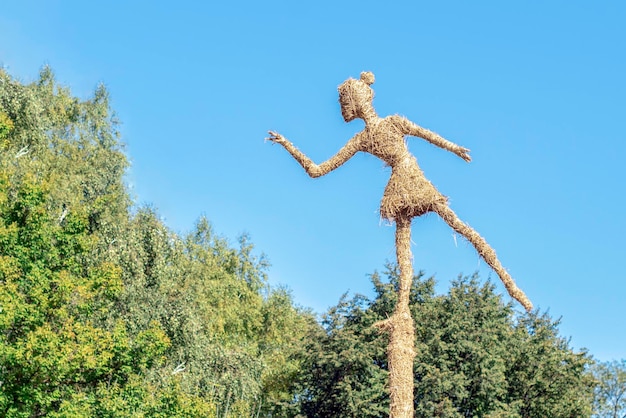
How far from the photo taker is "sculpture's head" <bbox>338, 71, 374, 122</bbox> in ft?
32.4

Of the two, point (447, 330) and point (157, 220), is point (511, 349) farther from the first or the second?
point (157, 220)

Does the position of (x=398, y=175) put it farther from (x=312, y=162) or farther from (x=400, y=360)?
(x=400, y=360)

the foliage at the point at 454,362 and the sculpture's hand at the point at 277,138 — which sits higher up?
the foliage at the point at 454,362

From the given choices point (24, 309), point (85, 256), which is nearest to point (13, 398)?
point (24, 309)

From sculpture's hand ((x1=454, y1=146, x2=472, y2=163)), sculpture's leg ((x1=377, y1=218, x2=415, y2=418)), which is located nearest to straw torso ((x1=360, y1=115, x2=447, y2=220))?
sculpture's hand ((x1=454, y1=146, x2=472, y2=163))

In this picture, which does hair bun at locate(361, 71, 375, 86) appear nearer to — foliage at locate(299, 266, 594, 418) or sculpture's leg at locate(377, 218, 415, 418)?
sculpture's leg at locate(377, 218, 415, 418)

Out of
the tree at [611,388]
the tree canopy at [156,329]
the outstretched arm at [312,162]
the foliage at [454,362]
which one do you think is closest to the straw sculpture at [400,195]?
the outstretched arm at [312,162]

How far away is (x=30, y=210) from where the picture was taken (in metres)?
17.9

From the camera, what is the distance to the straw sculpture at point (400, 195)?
28.8 feet

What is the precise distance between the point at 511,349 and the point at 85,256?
13.5 m

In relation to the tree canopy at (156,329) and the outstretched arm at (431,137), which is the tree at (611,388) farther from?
the outstretched arm at (431,137)

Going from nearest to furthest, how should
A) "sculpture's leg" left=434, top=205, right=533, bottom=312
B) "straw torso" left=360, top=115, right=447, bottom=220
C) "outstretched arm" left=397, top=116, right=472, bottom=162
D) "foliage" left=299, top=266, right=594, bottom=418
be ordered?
"straw torso" left=360, top=115, right=447, bottom=220
"sculpture's leg" left=434, top=205, right=533, bottom=312
"outstretched arm" left=397, top=116, right=472, bottom=162
"foliage" left=299, top=266, right=594, bottom=418

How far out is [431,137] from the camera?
9836mm

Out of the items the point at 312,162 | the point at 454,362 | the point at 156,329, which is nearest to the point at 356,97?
the point at 312,162
